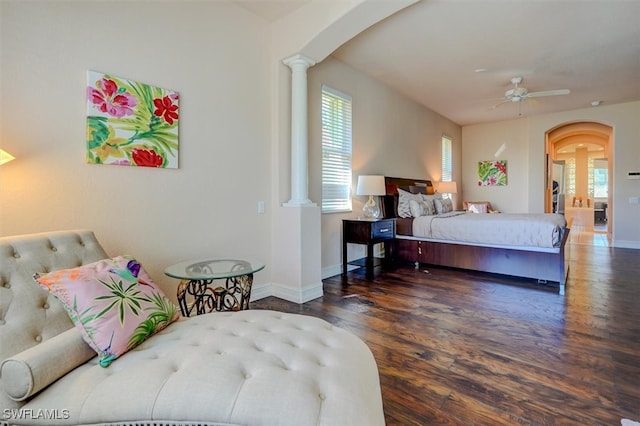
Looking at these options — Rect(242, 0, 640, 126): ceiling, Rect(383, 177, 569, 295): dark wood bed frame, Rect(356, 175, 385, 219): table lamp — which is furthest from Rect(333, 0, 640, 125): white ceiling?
Rect(383, 177, 569, 295): dark wood bed frame

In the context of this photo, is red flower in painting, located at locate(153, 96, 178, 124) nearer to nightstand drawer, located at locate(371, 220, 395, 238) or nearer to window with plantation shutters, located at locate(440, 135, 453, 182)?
nightstand drawer, located at locate(371, 220, 395, 238)

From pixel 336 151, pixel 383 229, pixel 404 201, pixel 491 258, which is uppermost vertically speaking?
pixel 336 151

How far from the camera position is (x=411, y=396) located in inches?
67.6

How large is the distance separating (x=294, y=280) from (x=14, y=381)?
2.44 m

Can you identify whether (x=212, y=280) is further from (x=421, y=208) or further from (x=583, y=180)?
(x=583, y=180)

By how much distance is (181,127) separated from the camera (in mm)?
2742

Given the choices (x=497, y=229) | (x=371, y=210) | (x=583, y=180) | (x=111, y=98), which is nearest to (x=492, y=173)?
(x=497, y=229)

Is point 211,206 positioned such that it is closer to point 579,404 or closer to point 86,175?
point 86,175

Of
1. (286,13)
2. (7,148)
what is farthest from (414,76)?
(7,148)

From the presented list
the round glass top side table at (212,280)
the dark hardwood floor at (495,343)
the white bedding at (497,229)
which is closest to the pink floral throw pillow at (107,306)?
the round glass top side table at (212,280)

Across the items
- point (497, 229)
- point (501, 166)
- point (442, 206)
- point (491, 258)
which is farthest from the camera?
point (501, 166)

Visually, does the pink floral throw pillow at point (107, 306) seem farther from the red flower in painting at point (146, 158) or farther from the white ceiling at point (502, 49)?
the white ceiling at point (502, 49)

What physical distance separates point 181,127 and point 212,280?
140 centimetres

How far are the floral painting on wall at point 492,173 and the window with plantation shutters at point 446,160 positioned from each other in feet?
2.93
